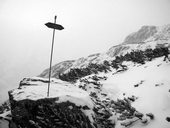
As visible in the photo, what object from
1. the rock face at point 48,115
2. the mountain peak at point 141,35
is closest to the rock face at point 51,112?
the rock face at point 48,115

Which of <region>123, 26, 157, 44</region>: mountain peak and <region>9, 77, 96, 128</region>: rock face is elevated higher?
<region>123, 26, 157, 44</region>: mountain peak

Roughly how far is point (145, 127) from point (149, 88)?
219 cm

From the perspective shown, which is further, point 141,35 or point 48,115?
point 141,35

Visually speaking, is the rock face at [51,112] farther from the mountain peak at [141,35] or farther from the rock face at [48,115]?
the mountain peak at [141,35]

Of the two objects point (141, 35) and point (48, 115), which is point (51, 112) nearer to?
point (48, 115)

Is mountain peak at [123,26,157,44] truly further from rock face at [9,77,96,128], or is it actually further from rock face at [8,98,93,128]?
rock face at [8,98,93,128]

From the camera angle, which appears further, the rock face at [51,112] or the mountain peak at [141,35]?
the mountain peak at [141,35]

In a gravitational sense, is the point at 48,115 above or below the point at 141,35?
below

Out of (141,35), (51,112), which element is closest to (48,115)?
(51,112)

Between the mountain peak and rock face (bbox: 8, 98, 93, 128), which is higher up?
→ the mountain peak

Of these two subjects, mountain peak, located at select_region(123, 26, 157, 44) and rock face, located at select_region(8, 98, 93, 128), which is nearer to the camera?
rock face, located at select_region(8, 98, 93, 128)

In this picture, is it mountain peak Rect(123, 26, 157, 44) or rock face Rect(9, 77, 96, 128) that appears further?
mountain peak Rect(123, 26, 157, 44)

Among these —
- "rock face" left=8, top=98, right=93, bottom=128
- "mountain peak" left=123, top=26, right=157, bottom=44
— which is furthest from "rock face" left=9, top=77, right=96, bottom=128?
"mountain peak" left=123, top=26, right=157, bottom=44

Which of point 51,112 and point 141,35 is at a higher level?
point 141,35
